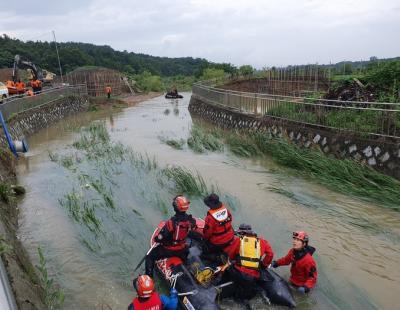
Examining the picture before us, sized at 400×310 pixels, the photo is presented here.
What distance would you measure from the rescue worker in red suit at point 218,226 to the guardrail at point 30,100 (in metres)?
13.2

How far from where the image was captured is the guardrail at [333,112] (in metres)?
10.1

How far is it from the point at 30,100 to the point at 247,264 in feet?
63.0

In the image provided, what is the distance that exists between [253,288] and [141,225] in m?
3.62

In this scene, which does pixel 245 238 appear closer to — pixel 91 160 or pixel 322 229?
pixel 322 229

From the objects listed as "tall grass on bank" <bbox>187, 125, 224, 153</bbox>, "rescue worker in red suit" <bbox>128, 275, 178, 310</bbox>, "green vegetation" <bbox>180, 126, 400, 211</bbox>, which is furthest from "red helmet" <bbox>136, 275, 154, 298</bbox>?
"tall grass on bank" <bbox>187, 125, 224, 153</bbox>

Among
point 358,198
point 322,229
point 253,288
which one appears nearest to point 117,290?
point 253,288

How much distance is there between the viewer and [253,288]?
5.51 meters

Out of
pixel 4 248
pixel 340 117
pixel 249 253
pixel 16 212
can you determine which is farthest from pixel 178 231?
pixel 340 117

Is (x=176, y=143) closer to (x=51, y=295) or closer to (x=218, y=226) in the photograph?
(x=218, y=226)

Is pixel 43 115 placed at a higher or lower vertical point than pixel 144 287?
lower

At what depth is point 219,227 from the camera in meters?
6.09

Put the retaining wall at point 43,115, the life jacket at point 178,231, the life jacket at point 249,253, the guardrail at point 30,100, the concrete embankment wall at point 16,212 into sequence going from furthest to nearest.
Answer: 1. the retaining wall at point 43,115
2. the guardrail at point 30,100
3. the life jacket at point 178,231
4. the life jacket at point 249,253
5. the concrete embankment wall at point 16,212

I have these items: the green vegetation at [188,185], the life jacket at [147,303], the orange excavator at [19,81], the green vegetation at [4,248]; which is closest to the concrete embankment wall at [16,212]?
the green vegetation at [4,248]

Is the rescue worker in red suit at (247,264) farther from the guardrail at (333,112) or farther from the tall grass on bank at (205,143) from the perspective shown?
the tall grass on bank at (205,143)
